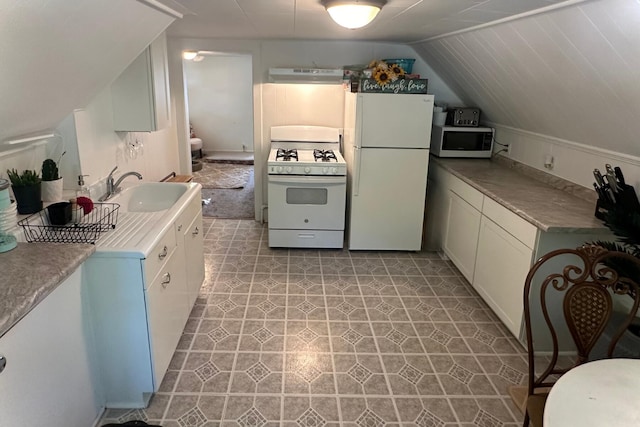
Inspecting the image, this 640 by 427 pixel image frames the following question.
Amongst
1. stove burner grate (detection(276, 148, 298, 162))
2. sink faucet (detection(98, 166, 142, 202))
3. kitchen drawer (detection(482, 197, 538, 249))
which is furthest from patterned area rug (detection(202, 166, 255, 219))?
kitchen drawer (detection(482, 197, 538, 249))

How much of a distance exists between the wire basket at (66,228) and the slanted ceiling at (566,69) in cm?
247

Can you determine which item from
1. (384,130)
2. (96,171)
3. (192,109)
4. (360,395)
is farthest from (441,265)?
(192,109)

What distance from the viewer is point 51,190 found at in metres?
2.27

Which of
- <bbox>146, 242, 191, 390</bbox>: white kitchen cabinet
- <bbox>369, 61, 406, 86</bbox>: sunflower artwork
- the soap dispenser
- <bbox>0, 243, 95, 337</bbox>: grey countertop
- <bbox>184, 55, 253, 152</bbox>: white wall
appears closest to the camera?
<bbox>0, 243, 95, 337</bbox>: grey countertop

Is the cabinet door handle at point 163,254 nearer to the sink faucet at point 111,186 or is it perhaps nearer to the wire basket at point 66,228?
the wire basket at point 66,228

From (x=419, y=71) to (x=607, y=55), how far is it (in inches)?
104

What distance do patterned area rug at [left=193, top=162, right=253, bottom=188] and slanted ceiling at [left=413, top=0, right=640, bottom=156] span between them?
3.88m

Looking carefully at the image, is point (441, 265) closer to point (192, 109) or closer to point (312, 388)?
point (312, 388)

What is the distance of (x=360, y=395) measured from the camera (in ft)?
7.55

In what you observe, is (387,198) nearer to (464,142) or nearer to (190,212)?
(464,142)

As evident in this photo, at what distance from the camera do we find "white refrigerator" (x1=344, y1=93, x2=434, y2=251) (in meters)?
3.79

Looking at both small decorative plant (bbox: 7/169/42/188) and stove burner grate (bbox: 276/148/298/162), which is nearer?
small decorative plant (bbox: 7/169/42/188)

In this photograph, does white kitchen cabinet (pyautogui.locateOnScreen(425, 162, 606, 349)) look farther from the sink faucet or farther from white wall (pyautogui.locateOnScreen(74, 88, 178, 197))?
Answer: white wall (pyautogui.locateOnScreen(74, 88, 178, 197))

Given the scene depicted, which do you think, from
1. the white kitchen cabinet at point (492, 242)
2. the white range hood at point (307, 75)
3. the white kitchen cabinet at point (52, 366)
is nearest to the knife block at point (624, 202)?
the white kitchen cabinet at point (492, 242)
